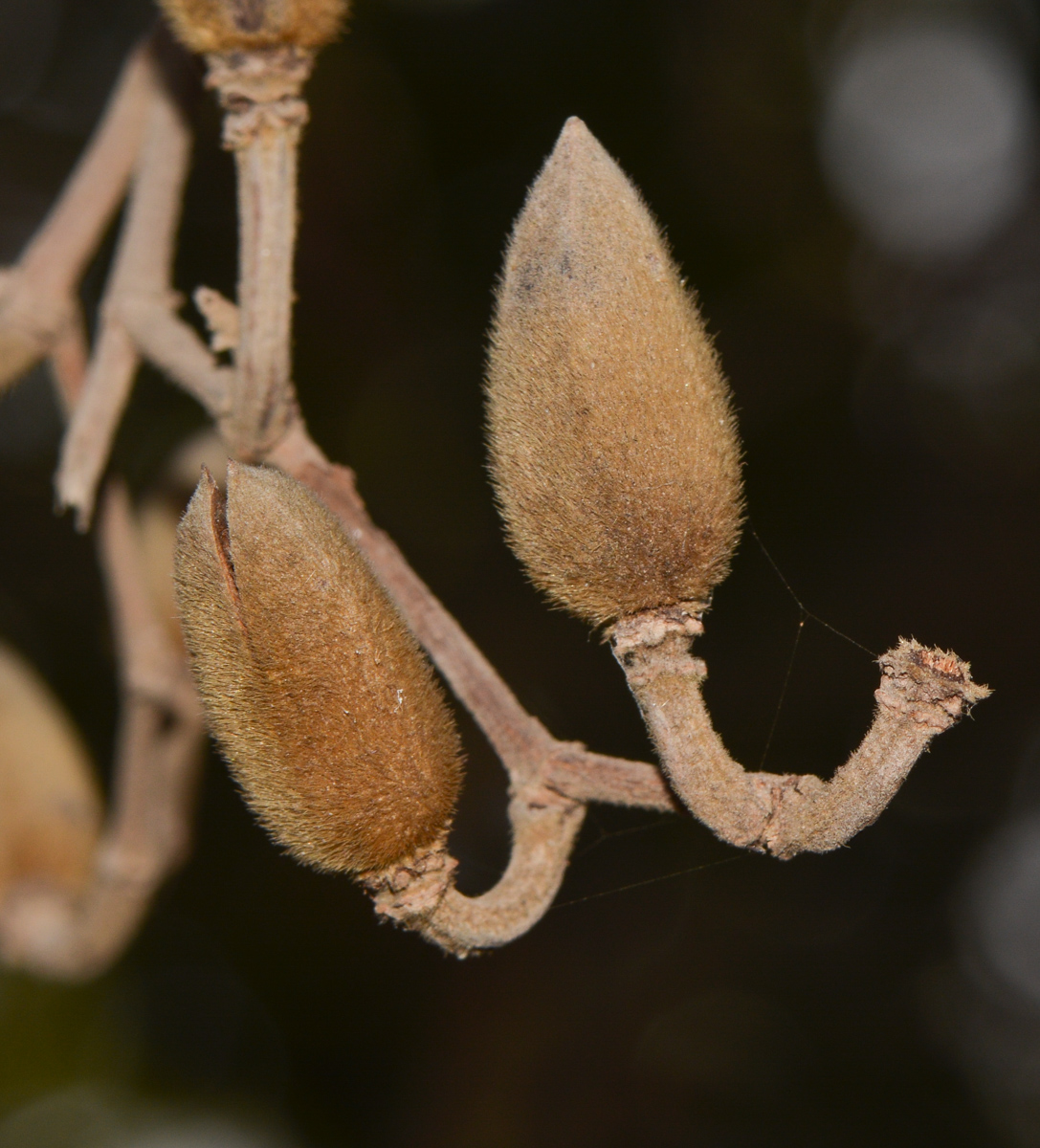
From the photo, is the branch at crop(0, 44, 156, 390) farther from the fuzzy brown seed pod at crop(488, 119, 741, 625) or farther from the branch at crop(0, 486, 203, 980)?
the fuzzy brown seed pod at crop(488, 119, 741, 625)

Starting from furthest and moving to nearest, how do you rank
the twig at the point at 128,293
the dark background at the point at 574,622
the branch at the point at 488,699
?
1. the dark background at the point at 574,622
2. the twig at the point at 128,293
3. the branch at the point at 488,699

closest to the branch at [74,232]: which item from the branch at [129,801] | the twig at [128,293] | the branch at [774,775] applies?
the twig at [128,293]

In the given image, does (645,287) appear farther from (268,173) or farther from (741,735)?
(741,735)

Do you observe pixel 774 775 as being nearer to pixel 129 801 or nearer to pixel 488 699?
pixel 488 699

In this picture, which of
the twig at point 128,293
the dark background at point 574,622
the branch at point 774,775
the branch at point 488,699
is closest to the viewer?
the branch at point 774,775

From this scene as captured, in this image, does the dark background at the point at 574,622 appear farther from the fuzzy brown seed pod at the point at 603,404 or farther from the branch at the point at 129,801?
the fuzzy brown seed pod at the point at 603,404

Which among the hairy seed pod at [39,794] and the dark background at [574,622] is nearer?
the hairy seed pod at [39,794]
